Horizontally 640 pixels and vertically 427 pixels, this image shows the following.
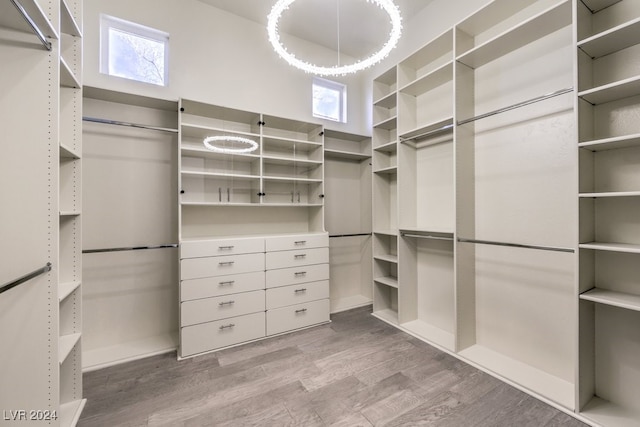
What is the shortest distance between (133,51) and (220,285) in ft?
8.20

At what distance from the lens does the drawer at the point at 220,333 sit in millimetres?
2438

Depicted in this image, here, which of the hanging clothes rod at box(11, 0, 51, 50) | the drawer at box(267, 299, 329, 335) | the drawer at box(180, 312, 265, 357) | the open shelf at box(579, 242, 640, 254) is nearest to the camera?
the hanging clothes rod at box(11, 0, 51, 50)

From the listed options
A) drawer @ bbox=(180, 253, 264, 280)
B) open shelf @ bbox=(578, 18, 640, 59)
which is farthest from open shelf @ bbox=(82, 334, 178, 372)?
open shelf @ bbox=(578, 18, 640, 59)

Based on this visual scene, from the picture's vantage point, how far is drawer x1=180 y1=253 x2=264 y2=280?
2457 millimetres

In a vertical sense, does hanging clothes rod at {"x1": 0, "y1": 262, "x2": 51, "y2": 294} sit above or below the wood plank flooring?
above

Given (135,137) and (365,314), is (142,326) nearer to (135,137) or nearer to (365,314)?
(135,137)

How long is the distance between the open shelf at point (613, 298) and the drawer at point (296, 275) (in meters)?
2.18

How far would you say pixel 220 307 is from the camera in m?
2.58

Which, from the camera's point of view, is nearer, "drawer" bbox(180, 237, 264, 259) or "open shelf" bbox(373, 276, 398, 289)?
"drawer" bbox(180, 237, 264, 259)

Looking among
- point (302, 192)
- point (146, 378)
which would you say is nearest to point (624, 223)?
point (302, 192)

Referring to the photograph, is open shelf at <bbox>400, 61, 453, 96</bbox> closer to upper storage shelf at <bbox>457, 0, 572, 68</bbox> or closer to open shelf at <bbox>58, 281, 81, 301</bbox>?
upper storage shelf at <bbox>457, 0, 572, 68</bbox>

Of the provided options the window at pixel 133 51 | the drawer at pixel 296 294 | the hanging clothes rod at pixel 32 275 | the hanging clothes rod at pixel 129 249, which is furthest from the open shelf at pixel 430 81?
the hanging clothes rod at pixel 32 275

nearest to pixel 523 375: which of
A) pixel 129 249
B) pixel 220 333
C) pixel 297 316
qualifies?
pixel 297 316

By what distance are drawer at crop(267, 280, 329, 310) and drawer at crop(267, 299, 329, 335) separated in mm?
52
